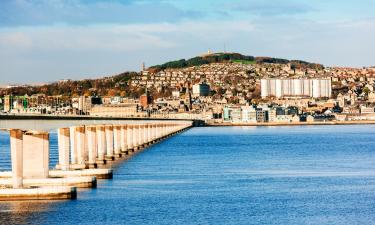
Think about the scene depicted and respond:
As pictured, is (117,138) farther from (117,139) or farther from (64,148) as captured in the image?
(64,148)

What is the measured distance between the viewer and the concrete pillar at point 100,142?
81.4 metres

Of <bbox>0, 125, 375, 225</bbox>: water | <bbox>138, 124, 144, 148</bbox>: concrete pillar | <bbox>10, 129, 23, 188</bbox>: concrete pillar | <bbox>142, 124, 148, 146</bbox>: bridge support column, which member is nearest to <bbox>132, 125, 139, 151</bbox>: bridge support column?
<bbox>138, 124, 144, 148</bbox>: concrete pillar

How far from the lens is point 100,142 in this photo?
82812mm

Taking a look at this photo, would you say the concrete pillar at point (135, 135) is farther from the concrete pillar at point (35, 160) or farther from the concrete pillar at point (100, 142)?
the concrete pillar at point (35, 160)

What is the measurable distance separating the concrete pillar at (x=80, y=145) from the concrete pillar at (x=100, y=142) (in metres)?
8.64

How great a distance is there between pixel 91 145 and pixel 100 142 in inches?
320

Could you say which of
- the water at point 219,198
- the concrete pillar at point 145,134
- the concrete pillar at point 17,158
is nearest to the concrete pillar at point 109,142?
the water at point 219,198

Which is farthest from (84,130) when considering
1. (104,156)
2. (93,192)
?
(93,192)

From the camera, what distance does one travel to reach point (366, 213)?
42.9 m

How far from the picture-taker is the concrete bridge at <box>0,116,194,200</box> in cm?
4678

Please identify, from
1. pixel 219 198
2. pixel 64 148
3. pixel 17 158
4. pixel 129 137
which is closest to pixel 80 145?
pixel 64 148

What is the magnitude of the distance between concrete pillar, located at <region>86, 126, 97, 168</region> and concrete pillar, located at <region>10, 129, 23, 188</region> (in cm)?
2387

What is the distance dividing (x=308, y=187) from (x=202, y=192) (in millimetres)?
6451

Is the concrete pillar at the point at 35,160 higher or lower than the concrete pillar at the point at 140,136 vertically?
higher
